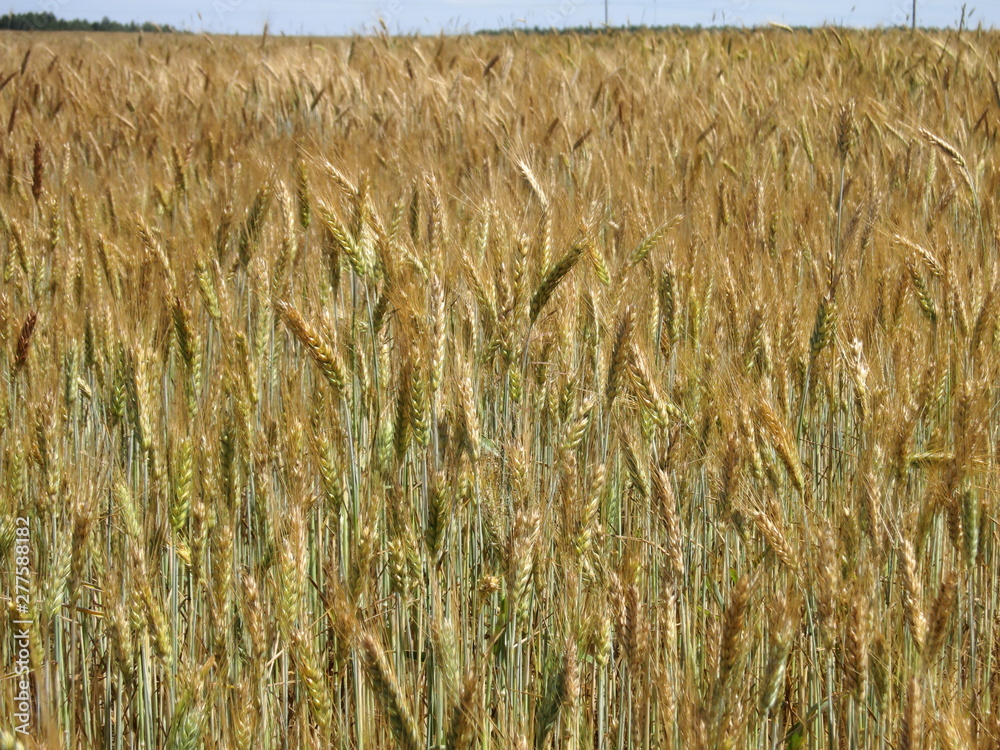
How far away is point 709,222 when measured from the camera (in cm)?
267

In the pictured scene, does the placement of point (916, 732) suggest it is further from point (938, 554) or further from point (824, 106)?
point (824, 106)

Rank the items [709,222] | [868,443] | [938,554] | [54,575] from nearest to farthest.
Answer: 1. [54,575]
2. [868,443]
3. [938,554]
4. [709,222]

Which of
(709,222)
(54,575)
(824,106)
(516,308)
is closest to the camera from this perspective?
(54,575)

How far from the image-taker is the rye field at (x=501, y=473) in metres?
1.09

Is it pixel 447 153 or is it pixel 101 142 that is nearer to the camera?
pixel 447 153

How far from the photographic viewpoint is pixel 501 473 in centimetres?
176

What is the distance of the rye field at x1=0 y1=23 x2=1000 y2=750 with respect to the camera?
109cm

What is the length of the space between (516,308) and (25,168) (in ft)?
9.65


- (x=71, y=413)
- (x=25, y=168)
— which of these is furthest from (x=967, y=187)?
(x=25, y=168)

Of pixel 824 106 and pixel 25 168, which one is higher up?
pixel 824 106

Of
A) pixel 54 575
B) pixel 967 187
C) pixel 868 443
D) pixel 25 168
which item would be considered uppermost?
pixel 25 168

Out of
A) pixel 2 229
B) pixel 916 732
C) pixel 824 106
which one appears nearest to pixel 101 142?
pixel 2 229

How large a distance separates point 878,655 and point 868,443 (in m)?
0.39

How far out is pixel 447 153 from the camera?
369 cm
